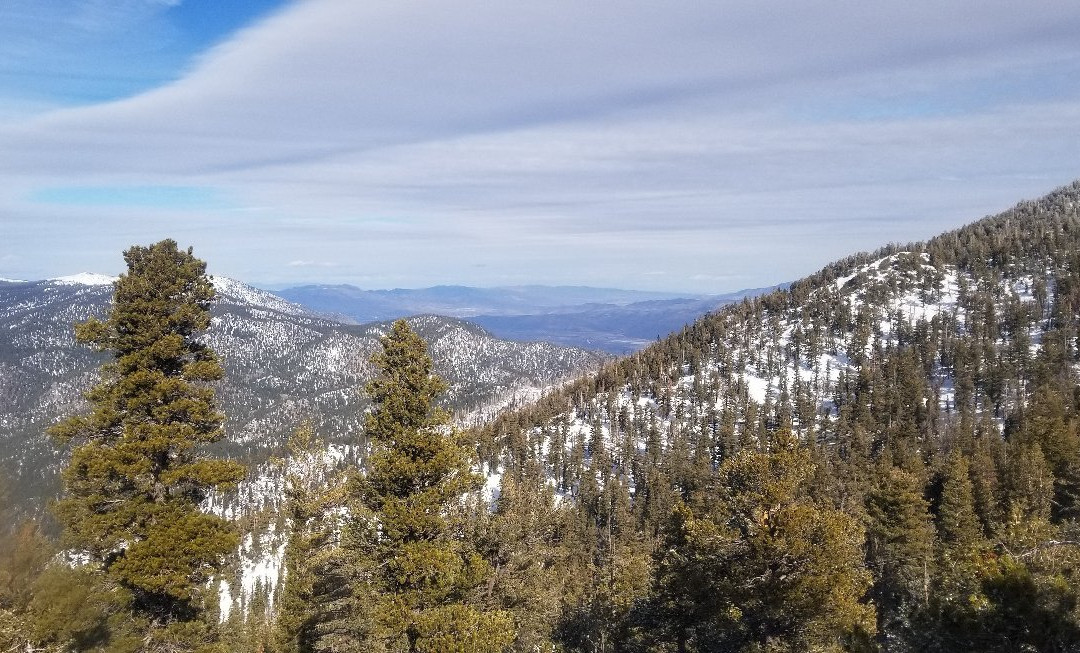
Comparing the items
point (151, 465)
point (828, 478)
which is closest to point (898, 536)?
point (828, 478)

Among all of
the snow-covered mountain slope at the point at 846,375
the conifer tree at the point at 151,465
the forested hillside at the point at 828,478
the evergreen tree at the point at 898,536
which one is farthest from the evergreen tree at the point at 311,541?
the snow-covered mountain slope at the point at 846,375

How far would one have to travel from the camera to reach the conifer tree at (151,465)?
54.2 ft

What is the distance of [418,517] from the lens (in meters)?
17.2

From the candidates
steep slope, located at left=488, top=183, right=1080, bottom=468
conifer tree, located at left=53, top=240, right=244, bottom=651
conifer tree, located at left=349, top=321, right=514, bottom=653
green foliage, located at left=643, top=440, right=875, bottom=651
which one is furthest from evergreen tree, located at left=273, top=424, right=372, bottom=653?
steep slope, located at left=488, top=183, right=1080, bottom=468

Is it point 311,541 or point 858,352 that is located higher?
point 311,541

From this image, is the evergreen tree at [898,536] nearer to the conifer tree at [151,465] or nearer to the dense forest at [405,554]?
the dense forest at [405,554]

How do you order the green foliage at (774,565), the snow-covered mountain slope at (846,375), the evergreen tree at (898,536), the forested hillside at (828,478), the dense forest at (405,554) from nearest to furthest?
the dense forest at (405,554) → the green foliage at (774,565) → the forested hillside at (828,478) → the evergreen tree at (898,536) → the snow-covered mountain slope at (846,375)

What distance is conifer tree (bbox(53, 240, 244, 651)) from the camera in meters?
16.5

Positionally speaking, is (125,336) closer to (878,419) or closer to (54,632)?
(54,632)

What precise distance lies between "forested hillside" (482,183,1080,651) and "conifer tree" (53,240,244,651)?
10916mm

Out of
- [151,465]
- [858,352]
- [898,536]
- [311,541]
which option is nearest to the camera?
[151,465]

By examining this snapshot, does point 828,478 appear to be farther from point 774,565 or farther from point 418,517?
point 418,517

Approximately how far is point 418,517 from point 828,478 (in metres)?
67.8

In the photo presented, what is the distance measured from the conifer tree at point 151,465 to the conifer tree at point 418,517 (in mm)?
4703
